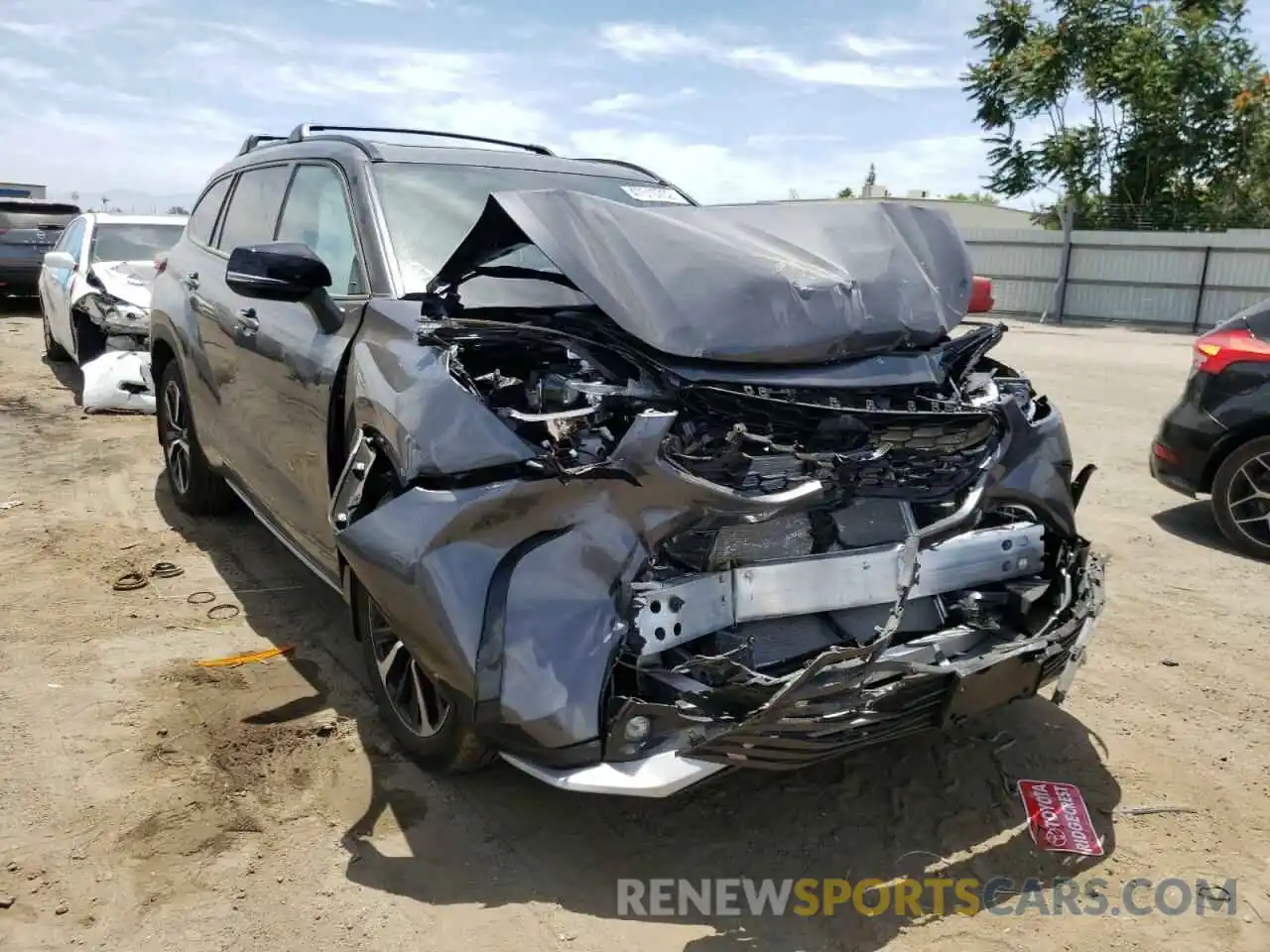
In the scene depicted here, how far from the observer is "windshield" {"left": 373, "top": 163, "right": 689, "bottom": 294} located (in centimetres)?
342

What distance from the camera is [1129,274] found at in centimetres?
2048

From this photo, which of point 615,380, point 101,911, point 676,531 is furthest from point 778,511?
point 101,911

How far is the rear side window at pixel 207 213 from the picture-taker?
205 inches

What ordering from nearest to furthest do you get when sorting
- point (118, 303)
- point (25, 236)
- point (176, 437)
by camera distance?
point (176, 437) → point (118, 303) → point (25, 236)

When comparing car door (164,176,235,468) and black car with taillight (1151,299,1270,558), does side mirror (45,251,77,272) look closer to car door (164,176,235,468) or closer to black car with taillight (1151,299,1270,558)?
car door (164,176,235,468)

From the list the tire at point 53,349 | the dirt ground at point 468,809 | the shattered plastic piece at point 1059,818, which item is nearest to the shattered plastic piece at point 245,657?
the dirt ground at point 468,809

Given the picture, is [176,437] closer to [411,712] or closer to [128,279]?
[411,712]

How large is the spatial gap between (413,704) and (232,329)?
6.72 feet

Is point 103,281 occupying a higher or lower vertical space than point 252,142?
lower

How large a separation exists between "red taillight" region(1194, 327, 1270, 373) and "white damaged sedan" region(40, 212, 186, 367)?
7432 mm

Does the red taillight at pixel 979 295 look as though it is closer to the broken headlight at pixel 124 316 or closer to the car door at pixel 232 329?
the car door at pixel 232 329

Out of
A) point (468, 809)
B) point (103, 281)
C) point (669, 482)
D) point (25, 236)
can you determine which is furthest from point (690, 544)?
point (25, 236)

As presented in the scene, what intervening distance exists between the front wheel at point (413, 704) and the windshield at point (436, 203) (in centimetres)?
110

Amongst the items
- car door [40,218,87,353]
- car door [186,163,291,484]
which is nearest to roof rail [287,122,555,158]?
car door [186,163,291,484]
